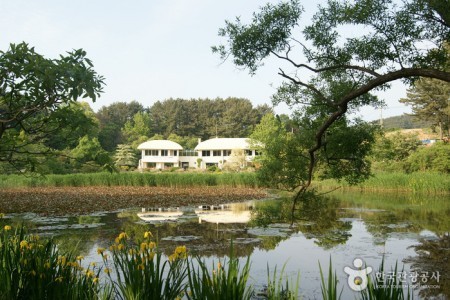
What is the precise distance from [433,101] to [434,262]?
111 ft

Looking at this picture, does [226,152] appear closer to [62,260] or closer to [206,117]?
[206,117]

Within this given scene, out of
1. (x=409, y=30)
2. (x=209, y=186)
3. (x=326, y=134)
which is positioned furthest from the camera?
(x=209, y=186)

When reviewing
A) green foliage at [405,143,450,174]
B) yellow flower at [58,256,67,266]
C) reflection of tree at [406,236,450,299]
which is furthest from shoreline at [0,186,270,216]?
green foliage at [405,143,450,174]

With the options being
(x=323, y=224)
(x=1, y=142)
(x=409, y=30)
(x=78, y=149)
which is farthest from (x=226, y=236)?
(x=78, y=149)

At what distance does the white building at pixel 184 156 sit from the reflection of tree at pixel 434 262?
127 ft

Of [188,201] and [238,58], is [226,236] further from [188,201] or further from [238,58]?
[188,201]

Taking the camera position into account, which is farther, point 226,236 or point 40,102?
point 226,236

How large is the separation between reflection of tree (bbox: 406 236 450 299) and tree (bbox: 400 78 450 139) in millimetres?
29138

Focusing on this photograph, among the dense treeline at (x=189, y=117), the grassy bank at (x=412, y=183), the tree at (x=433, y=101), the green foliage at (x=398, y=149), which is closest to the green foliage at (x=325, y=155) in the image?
the grassy bank at (x=412, y=183)

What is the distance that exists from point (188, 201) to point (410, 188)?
13.2 m

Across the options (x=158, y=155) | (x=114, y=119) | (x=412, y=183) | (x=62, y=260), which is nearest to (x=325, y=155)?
(x=62, y=260)

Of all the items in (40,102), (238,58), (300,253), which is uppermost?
(238,58)

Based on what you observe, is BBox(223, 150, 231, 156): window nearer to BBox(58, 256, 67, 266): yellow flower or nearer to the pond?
the pond

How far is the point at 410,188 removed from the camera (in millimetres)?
23469
